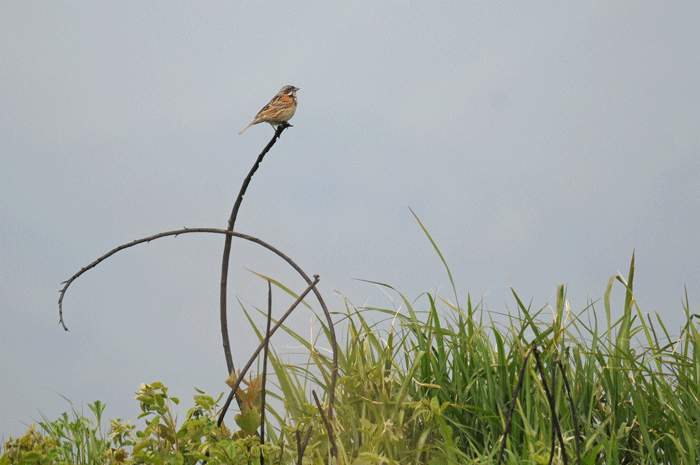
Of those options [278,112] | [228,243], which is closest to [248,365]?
[228,243]

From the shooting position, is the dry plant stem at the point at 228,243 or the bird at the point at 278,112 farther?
the bird at the point at 278,112

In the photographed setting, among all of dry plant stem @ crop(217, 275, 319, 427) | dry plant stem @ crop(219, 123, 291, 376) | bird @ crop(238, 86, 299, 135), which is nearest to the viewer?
dry plant stem @ crop(217, 275, 319, 427)

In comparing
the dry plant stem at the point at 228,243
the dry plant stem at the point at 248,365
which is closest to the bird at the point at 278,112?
the dry plant stem at the point at 228,243

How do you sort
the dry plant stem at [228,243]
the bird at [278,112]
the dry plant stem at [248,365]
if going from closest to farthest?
the dry plant stem at [248,365] < the dry plant stem at [228,243] < the bird at [278,112]

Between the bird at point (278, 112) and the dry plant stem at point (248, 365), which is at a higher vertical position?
the bird at point (278, 112)

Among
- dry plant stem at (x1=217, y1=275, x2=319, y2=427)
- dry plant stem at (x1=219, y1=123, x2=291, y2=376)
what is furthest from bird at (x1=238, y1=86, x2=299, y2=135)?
dry plant stem at (x1=217, y1=275, x2=319, y2=427)

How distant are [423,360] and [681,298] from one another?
1562 mm

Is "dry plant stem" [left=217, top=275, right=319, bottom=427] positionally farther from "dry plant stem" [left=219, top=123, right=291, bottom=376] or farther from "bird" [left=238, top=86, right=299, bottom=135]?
"bird" [left=238, top=86, right=299, bottom=135]

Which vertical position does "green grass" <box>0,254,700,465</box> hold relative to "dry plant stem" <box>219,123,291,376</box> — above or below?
below

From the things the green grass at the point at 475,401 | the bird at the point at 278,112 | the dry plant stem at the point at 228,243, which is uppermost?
the bird at the point at 278,112

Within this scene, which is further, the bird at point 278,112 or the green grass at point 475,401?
the bird at point 278,112

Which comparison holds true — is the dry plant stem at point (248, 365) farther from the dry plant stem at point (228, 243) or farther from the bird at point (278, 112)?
the bird at point (278, 112)

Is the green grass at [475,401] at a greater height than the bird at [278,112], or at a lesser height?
lesser

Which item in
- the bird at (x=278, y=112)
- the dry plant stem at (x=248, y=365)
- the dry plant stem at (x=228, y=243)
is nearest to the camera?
the dry plant stem at (x=248, y=365)
